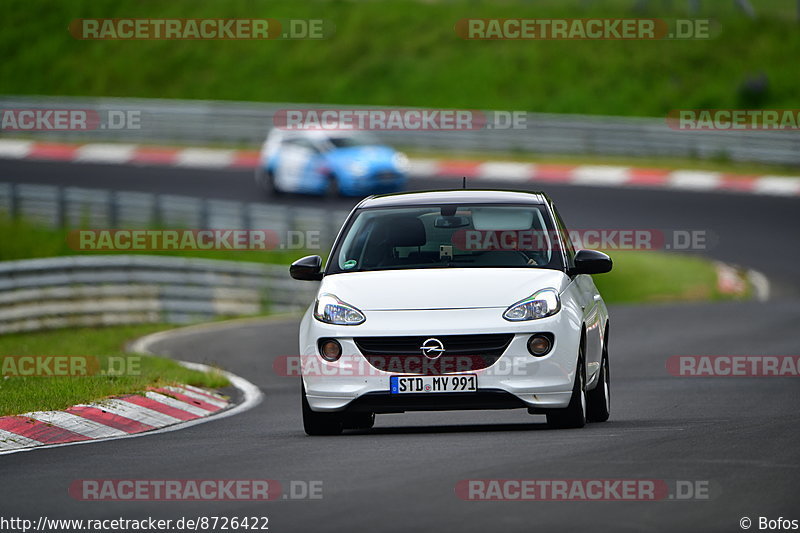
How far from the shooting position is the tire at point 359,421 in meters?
11.7

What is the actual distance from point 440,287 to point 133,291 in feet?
51.0

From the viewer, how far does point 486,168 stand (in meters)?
40.4

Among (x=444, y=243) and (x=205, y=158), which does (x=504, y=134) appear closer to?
(x=205, y=158)

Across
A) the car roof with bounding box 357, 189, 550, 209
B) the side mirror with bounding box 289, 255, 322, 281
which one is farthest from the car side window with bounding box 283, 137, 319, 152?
the side mirror with bounding box 289, 255, 322, 281

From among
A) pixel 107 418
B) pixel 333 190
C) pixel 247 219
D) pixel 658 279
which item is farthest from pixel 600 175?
pixel 107 418

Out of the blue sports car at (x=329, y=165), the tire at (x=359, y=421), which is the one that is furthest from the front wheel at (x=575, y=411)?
the blue sports car at (x=329, y=165)

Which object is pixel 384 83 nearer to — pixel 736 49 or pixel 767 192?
pixel 736 49

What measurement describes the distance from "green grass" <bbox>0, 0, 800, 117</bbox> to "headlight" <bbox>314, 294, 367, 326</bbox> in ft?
117

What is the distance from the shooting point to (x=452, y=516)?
7.71 m

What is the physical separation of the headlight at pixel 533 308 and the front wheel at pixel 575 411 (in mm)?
423

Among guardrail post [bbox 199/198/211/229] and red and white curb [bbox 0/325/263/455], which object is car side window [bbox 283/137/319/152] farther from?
red and white curb [bbox 0/325/263/455]

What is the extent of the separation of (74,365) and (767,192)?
72.2ft

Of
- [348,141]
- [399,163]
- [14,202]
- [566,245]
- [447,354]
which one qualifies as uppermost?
[348,141]

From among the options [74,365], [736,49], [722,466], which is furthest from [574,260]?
[736,49]
